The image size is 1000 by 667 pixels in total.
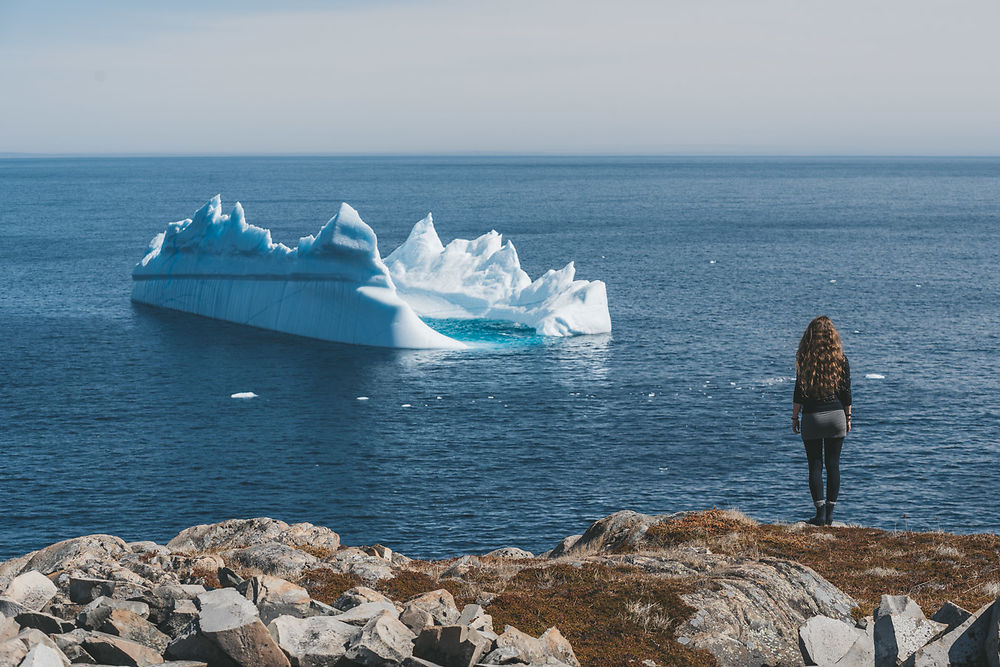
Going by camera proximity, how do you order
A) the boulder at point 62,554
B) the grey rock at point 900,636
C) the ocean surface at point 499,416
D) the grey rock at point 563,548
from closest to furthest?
the grey rock at point 900,636
the boulder at point 62,554
the grey rock at point 563,548
the ocean surface at point 499,416

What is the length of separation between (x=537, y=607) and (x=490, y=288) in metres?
61.7

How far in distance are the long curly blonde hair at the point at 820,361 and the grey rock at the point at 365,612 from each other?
6.39 m

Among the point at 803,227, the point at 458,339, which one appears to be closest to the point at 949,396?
the point at 458,339

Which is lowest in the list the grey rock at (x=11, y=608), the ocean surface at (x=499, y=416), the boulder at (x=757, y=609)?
the ocean surface at (x=499, y=416)

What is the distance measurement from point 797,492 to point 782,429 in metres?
7.40

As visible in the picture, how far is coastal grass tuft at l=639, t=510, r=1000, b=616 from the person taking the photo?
1170cm

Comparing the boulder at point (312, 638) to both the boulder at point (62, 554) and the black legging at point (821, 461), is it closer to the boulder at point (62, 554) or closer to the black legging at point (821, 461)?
the boulder at point (62, 554)

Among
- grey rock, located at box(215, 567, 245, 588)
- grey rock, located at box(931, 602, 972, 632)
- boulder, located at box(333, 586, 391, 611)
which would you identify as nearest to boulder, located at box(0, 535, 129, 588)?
grey rock, located at box(215, 567, 245, 588)

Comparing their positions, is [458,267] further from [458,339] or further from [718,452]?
[718,452]

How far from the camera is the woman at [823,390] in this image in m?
12.9

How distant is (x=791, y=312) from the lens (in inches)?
2837

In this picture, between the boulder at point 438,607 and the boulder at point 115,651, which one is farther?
the boulder at point 438,607

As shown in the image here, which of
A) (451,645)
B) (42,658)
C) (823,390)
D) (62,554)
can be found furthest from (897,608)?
(62,554)

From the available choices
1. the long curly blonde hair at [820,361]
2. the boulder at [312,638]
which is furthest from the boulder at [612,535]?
the boulder at [312,638]
